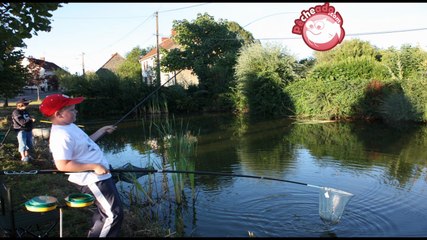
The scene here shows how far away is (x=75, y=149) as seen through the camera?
11.6ft

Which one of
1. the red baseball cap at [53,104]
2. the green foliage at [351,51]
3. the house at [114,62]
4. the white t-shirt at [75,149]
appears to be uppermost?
the house at [114,62]

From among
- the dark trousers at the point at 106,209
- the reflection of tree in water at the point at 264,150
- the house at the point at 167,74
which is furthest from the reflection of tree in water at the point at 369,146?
the house at the point at 167,74

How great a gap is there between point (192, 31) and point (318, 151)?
2525 centimetres

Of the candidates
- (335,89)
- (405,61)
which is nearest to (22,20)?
(335,89)

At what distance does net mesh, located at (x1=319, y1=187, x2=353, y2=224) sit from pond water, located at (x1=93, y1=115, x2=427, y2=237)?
180 mm

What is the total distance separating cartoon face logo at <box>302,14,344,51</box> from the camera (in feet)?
23.9

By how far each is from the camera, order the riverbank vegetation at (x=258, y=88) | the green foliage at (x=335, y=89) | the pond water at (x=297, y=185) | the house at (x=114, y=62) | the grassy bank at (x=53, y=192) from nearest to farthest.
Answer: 1. the grassy bank at (x=53, y=192)
2. the pond water at (x=297, y=185)
3. the riverbank vegetation at (x=258, y=88)
4. the green foliage at (x=335, y=89)
5. the house at (x=114, y=62)

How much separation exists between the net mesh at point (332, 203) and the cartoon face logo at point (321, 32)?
3.15 metres

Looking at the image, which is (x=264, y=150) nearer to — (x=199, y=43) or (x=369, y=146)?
(x=369, y=146)

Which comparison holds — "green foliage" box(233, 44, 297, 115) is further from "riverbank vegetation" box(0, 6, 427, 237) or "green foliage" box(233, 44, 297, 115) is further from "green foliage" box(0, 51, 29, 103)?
"green foliage" box(0, 51, 29, 103)

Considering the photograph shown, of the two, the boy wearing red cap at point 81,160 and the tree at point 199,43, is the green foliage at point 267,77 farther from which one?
the boy wearing red cap at point 81,160

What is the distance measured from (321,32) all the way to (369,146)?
6200mm

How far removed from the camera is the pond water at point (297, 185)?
5.84 meters

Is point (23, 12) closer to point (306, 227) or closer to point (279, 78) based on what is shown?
point (306, 227)
